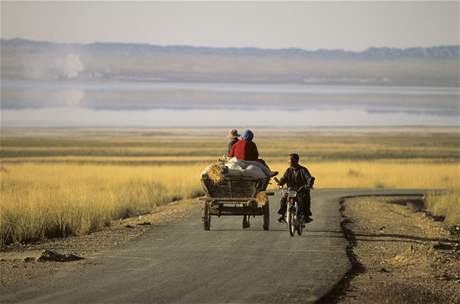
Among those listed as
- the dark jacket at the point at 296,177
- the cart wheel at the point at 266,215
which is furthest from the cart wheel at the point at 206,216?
the dark jacket at the point at 296,177

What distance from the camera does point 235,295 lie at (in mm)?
14438

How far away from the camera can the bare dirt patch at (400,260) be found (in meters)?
15.4

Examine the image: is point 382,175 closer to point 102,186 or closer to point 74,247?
point 102,186

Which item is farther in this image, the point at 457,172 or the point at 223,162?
the point at 457,172

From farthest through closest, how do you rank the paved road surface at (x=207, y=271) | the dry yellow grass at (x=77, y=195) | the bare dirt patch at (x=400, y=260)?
the dry yellow grass at (x=77, y=195)
the bare dirt patch at (x=400, y=260)
the paved road surface at (x=207, y=271)

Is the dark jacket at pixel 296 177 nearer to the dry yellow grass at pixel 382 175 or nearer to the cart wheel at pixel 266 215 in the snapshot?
the cart wheel at pixel 266 215

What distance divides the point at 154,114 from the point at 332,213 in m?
131

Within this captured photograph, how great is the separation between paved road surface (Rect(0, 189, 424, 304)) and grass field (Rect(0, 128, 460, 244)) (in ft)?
12.8

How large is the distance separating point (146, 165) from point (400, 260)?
4526cm

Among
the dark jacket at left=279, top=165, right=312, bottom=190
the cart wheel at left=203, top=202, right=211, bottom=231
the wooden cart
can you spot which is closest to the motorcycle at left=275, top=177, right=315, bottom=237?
the dark jacket at left=279, top=165, right=312, bottom=190

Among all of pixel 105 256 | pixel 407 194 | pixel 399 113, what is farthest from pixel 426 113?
pixel 105 256

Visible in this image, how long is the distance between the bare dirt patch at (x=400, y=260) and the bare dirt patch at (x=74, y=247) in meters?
4.29

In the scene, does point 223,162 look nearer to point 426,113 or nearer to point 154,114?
point 154,114

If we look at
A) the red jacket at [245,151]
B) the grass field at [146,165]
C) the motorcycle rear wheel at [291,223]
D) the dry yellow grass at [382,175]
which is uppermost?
the red jacket at [245,151]
